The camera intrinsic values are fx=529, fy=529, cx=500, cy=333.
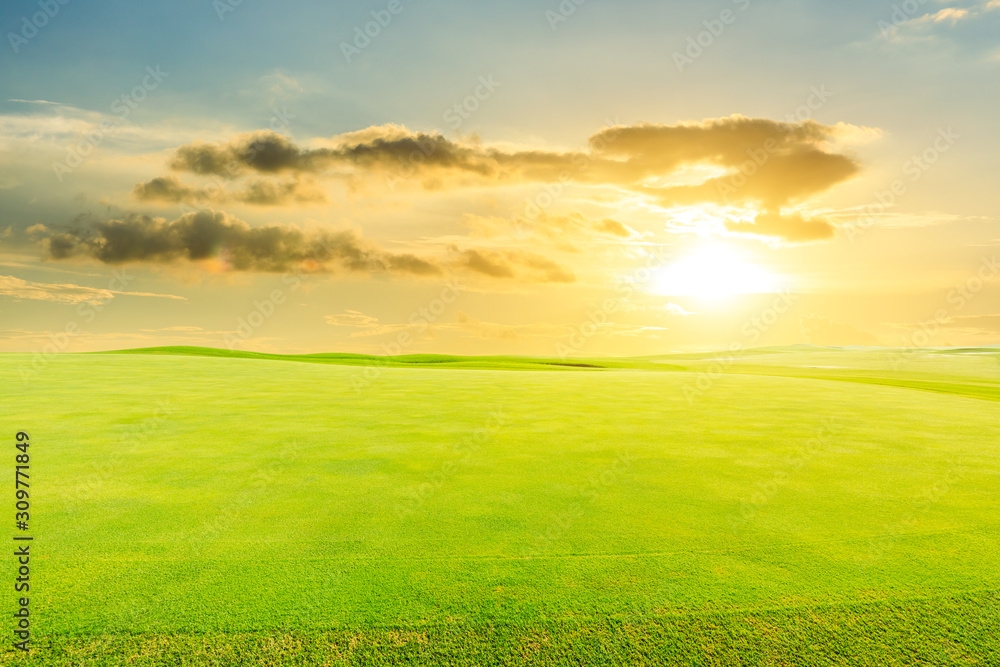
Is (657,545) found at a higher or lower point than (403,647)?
higher

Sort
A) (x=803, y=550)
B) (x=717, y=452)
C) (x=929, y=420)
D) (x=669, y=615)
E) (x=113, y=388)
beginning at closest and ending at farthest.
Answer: (x=669, y=615)
(x=803, y=550)
(x=717, y=452)
(x=929, y=420)
(x=113, y=388)

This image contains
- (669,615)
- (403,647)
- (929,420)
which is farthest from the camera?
(929,420)

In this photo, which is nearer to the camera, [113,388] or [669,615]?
[669,615]

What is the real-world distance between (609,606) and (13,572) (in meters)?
5.98

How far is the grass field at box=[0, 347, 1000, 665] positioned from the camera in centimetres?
459

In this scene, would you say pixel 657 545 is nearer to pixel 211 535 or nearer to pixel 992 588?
pixel 992 588

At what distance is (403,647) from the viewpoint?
175 inches

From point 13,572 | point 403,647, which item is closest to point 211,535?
point 13,572

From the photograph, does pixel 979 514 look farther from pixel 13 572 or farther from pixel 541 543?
pixel 13 572

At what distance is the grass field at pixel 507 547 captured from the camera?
459 cm

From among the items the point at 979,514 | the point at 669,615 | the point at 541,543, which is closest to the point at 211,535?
the point at 541,543

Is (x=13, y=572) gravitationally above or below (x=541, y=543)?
below

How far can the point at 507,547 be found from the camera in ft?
19.2

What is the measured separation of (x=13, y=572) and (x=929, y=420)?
2036 centimetres
